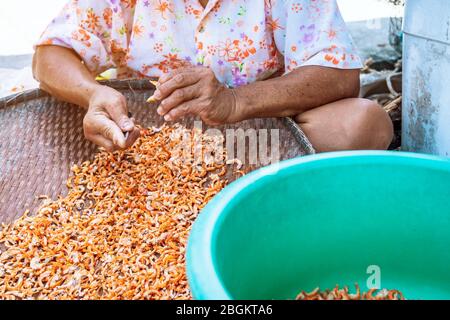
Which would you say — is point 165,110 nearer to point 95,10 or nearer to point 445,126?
point 95,10

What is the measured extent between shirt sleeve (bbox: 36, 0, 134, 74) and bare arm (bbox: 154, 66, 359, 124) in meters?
0.60

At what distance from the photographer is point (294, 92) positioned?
2.02m

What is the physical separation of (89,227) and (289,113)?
87 cm

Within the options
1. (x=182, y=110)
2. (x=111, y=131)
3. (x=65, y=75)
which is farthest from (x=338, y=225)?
(x=65, y=75)

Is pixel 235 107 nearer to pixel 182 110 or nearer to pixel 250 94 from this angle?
pixel 250 94

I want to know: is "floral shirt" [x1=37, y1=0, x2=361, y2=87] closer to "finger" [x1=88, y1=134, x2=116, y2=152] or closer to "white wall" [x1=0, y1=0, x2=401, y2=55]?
"finger" [x1=88, y1=134, x2=116, y2=152]

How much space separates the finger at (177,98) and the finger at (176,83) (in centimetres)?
1

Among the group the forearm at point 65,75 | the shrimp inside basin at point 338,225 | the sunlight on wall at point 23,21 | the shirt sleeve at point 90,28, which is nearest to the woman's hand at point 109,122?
the forearm at point 65,75

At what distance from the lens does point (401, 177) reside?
1.40 metres

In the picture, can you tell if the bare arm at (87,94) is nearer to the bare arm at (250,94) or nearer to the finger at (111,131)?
the finger at (111,131)

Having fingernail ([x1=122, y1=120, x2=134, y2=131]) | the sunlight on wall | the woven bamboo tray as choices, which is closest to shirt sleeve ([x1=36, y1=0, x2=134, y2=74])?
the woven bamboo tray
